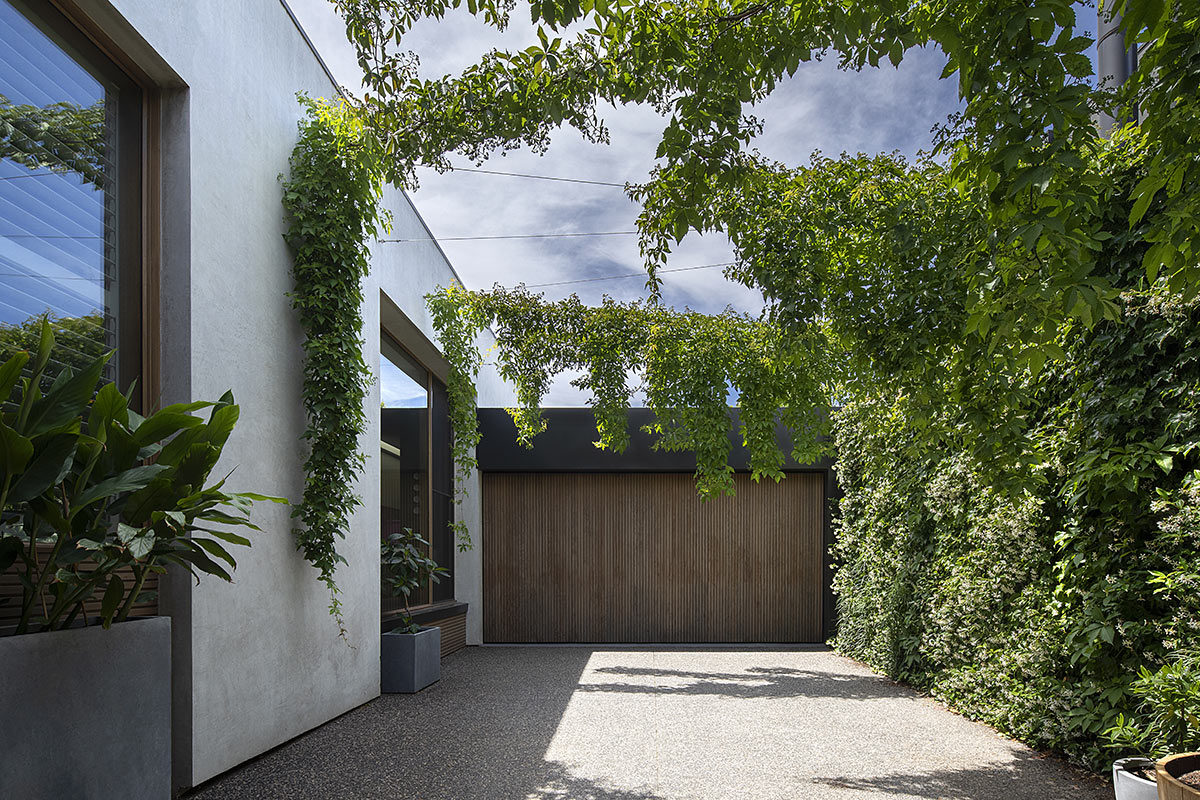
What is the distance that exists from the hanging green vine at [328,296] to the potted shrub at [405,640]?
1522mm

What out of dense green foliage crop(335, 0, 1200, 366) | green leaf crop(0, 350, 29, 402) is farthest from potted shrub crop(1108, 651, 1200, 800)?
green leaf crop(0, 350, 29, 402)

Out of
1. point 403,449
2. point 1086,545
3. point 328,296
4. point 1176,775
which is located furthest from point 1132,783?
point 403,449

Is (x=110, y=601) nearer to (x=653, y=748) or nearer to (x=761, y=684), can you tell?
(x=653, y=748)

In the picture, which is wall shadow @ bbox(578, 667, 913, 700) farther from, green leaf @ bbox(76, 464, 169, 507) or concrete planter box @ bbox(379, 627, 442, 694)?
green leaf @ bbox(76, 464, 169, 507)

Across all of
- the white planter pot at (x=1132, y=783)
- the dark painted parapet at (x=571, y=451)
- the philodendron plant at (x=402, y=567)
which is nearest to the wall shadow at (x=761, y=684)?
the philodendron plant at (x=402, y=567)

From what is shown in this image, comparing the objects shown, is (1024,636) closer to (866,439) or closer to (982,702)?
(982,702)

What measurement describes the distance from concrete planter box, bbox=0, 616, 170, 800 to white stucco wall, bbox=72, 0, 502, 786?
1167 millimetres

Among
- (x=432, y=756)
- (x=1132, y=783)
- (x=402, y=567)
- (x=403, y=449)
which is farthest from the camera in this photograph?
(x=403, y=449)

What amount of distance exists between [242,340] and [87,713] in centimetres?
232

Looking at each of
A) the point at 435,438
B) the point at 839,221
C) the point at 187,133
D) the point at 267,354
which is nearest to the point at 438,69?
the point at 187,133

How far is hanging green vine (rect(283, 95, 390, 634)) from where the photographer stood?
16.1ft

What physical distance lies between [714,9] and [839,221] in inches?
69.7

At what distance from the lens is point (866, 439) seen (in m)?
7.97

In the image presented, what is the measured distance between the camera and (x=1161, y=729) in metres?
3.58
